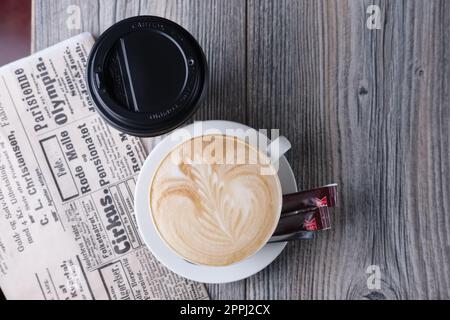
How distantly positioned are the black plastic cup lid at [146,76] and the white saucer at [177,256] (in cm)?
4

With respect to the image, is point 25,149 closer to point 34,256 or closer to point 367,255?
point 34,256

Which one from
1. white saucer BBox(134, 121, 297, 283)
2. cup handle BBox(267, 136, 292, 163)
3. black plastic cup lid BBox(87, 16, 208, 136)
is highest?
black plastic cup lid BBox(87, 16, 208, 136)

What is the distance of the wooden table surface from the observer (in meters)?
0.62

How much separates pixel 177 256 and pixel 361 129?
0.28 meters

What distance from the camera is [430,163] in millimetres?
627

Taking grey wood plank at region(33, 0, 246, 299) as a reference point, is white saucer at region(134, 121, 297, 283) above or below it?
below

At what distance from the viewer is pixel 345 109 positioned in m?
0.63

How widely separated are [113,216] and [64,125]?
0.43ft

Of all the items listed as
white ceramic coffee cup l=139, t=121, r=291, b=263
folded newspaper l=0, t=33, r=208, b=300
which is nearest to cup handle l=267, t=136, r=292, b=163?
white ceramic coffee cup l=139, t=121, r=291, b=263

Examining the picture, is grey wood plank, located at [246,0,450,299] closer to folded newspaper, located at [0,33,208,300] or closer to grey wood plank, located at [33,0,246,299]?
grey wood plank, located at [33,0,246,299]

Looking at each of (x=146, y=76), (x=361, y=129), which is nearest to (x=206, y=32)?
(x=146, y=76)

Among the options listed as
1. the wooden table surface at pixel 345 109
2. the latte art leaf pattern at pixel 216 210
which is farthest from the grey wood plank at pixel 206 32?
the latte art leaf pattern at pixel 216 210

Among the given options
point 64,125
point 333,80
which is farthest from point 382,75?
point 64,125

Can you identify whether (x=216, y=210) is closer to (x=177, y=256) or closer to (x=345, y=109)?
(x=177, y=256)
